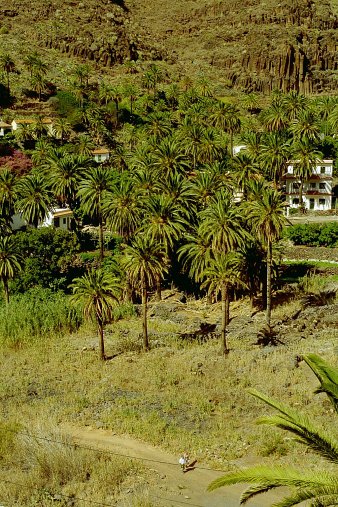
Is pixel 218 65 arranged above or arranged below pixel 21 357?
above

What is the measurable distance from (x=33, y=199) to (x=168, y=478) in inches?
1754

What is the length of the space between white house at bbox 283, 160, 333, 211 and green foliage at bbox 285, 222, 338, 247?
60.8 ft

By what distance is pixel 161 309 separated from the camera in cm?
4803

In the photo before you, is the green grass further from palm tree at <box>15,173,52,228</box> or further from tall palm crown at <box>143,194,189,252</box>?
palm tree at <box>15,173,52,228</box>

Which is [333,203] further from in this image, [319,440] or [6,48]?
[6,48]

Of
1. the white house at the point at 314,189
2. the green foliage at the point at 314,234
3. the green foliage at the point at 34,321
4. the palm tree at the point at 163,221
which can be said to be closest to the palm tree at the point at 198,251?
the palm tree at the point at 163,221

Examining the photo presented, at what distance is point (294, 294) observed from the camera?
48281 millimetres

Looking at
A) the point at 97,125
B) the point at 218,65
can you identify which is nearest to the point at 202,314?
the point at 97,125

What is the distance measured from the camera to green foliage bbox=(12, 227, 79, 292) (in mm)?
53500

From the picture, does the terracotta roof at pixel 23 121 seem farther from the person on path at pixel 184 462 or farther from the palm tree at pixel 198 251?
the person on path at pixel 184 462

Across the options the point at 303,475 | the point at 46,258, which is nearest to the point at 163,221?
the point at 46,258

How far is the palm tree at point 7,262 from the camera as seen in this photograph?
162 feet

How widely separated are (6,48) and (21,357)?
105m

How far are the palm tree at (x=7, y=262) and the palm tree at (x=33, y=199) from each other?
1082cm
